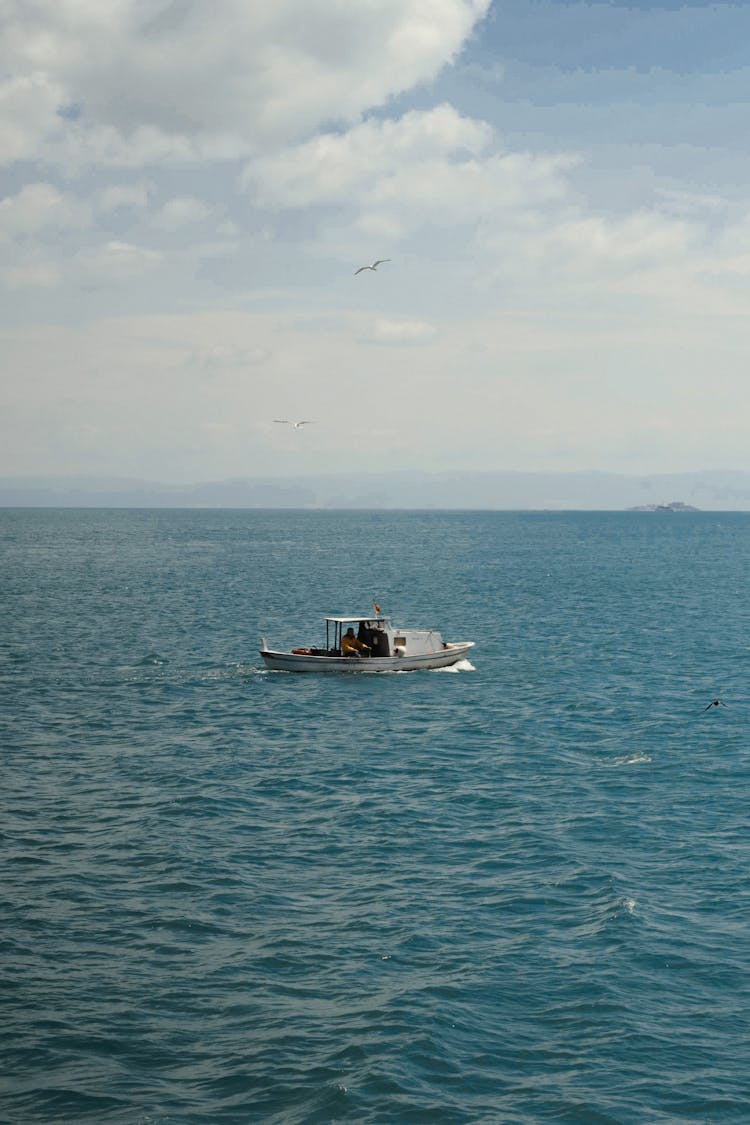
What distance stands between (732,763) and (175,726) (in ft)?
86.6

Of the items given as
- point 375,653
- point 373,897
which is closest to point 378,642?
point 375,653

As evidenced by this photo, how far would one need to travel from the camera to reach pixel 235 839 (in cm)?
3453

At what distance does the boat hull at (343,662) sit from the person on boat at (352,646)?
0.82 m

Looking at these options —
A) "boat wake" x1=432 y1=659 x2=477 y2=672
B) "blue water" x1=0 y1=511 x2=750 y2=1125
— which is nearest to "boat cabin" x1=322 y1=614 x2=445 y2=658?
"boat wake" x1=432 y1=659 x2=477 y2=672

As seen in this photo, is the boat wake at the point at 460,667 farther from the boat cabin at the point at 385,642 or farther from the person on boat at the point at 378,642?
the person on boat at the point at 378,642

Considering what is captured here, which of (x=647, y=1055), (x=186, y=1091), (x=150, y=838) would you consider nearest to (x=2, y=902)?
(x=150, y=838)

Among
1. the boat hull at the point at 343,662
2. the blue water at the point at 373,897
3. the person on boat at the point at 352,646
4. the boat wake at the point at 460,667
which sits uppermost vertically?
the person on boat at the point at 352,646

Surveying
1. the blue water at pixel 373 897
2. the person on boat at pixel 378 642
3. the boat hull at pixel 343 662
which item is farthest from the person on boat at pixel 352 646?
the blue water at pixel 373 897

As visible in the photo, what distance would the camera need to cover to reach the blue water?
21.1 meters

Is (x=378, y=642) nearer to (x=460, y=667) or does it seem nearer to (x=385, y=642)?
(x=385, y=642)

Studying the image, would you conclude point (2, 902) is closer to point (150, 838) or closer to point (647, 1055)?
point (150, 838)

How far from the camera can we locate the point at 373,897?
29.6m

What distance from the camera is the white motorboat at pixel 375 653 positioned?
65.8 m

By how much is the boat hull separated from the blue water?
3.79 ft
